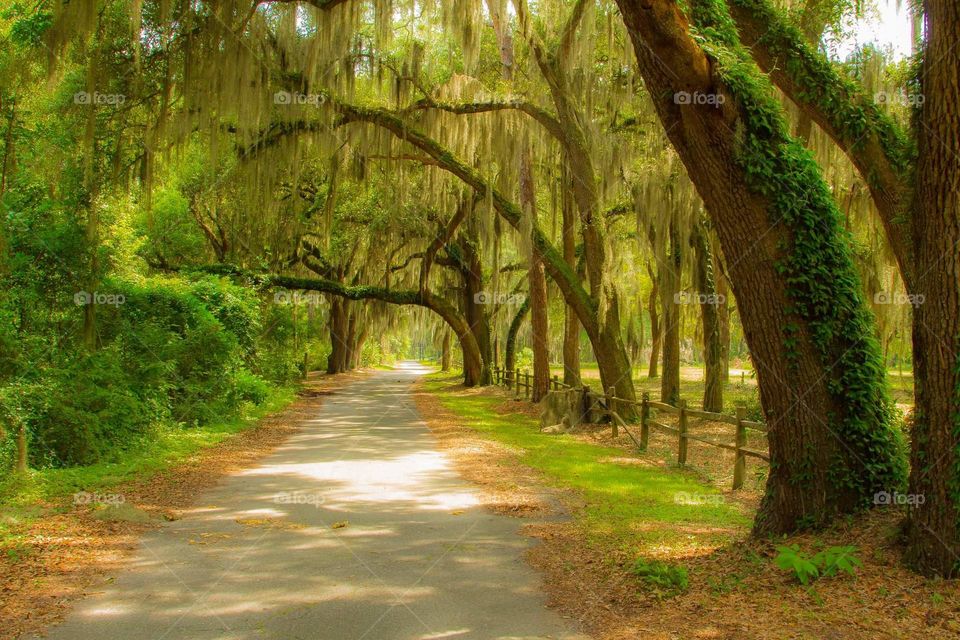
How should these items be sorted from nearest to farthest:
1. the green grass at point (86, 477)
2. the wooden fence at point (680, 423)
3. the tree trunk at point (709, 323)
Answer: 1. the green grass at point (86, 477)
2. the wooden fence at point (680, 423)
3. the tree trunk at point (709, 323)

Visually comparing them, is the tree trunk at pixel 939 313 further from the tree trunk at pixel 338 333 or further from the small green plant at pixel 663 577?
the tree trunk at pixel 338 333

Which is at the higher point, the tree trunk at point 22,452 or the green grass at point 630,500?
the tree trunk at point 22,452

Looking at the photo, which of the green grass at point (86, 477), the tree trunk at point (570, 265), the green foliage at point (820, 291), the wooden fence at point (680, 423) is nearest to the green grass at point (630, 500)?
the wooden fence at point (680, 423)

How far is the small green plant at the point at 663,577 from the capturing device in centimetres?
487

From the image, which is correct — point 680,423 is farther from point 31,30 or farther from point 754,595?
point 31,30

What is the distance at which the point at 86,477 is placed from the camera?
28.0ft

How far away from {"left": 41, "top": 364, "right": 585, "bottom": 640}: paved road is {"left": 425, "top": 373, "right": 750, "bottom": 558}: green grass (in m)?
0.88

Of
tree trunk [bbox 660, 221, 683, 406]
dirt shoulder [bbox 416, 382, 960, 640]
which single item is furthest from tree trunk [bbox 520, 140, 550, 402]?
dirt shoulder [bbox 416, 382, 960, 640]

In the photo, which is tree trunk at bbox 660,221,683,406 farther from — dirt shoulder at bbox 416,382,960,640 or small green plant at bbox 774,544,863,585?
small green plant at bbox 774,544,863,585

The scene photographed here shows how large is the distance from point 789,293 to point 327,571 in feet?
12.2

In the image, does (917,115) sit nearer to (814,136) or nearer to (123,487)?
(123,487)

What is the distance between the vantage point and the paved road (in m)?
4.36

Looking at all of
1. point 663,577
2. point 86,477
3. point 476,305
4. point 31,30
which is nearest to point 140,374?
point 86,477

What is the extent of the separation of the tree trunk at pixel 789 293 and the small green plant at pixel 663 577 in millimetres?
929
